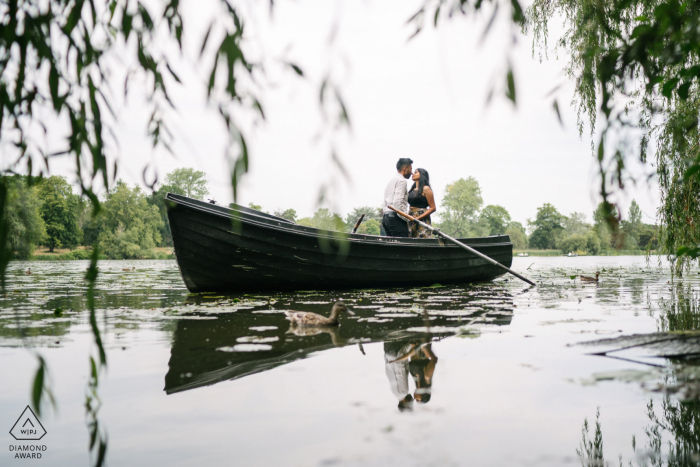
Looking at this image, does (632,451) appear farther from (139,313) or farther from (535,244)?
(535,244)

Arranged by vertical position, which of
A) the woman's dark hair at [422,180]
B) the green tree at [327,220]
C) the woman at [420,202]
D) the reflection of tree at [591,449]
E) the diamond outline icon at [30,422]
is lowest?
the diamond outline icon at [30,422]

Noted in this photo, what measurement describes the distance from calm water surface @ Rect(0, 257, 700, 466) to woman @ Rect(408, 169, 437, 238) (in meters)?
5.20

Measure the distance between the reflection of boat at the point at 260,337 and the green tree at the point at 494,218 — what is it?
78150 mm

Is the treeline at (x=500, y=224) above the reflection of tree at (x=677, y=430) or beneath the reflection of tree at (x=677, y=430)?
above

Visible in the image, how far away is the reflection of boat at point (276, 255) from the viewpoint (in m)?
7.38

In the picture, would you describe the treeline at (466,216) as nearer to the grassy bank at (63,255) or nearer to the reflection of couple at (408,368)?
the grassy bank at (63,255)

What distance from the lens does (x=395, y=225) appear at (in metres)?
9.84

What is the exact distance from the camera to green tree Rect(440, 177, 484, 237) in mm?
72125

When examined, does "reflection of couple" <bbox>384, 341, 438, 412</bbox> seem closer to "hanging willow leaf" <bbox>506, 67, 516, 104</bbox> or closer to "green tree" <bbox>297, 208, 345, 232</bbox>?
"green tree" <bbox>297, 208, 345, 232</bbox>

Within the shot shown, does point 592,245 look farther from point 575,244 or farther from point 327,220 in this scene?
point 327,220

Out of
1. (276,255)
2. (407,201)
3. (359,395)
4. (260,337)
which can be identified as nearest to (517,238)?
(407,201)

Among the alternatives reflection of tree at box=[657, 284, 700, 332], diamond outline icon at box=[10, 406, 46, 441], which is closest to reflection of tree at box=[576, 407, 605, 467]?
diamond outline icon at box=[10, 406, 46, 441]

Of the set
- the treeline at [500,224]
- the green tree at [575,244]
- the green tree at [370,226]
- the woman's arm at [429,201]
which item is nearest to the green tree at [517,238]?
the treeline at [500,224]

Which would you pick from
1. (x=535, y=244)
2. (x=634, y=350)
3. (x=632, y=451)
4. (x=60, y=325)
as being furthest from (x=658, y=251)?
(x=535, y=244)
